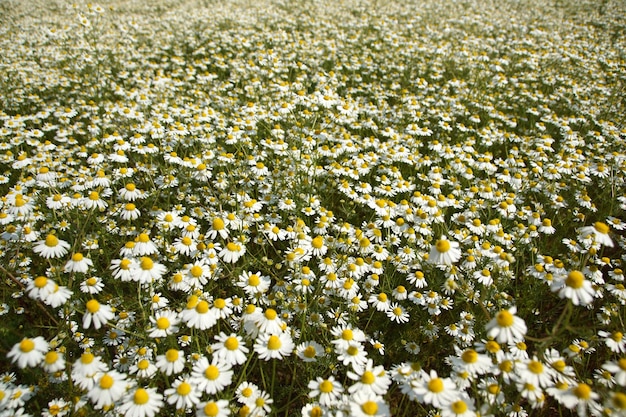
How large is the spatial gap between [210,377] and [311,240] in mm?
1445

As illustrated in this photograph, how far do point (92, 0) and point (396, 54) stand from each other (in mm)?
12146

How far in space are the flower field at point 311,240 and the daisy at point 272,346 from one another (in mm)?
16

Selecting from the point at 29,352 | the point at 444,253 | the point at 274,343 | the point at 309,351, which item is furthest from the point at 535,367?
the point at 29,352

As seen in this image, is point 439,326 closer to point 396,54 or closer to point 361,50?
point 396,54

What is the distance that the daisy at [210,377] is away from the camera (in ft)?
6.85

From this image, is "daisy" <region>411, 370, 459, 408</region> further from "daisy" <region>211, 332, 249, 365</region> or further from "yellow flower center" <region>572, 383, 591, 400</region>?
"daisy" <region>211, 332, 249, 365</region>

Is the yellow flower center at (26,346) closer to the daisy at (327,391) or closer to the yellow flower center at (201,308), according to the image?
the yellow flower center at (201,308)

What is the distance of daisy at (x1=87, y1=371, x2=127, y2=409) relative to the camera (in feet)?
6.41

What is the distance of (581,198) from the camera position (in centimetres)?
411

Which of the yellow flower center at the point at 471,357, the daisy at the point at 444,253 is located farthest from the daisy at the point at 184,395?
the daisy at the point at 444,253

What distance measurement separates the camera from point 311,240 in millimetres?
3248

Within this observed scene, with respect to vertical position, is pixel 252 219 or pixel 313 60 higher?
pixel 313 60

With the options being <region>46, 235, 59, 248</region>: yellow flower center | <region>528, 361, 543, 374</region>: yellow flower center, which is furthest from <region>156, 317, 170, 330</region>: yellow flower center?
<region>528, 361, 543, 374</region>: yellow flower center

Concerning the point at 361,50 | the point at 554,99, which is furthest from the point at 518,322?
the point at 361,50
